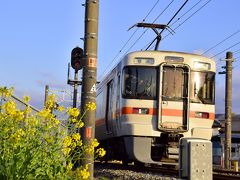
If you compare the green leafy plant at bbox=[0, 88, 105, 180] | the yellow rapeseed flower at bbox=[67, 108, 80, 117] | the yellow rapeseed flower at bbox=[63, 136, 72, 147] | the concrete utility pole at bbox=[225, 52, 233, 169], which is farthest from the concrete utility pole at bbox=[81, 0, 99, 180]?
the concrete utility pole at bbox=[225, 52, 233, 169]

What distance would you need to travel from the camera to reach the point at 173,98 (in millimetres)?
13617

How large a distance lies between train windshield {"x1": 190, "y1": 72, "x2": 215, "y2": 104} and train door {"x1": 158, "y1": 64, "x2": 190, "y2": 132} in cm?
21

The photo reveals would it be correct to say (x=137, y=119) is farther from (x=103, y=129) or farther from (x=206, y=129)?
(x=103, y=129)

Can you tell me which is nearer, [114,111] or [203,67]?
[203,67]

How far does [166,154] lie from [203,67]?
2619 millimetres

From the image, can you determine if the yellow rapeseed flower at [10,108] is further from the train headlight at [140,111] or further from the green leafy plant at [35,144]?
the train headlight at [140,111]

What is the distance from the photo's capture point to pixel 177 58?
13.9 meters

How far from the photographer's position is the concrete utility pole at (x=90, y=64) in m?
7.24

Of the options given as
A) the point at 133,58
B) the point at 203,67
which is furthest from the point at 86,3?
the point at 203,67

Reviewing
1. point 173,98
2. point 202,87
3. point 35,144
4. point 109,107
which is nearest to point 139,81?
point 173,98

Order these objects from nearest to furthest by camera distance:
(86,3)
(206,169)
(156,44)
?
(206,169), (86,3), (156,44)

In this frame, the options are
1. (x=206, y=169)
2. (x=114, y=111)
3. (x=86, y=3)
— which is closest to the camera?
(x=206, y=169)

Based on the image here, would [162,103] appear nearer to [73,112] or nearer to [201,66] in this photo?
[201,66]

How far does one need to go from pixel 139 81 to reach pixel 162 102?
33.6 inches
